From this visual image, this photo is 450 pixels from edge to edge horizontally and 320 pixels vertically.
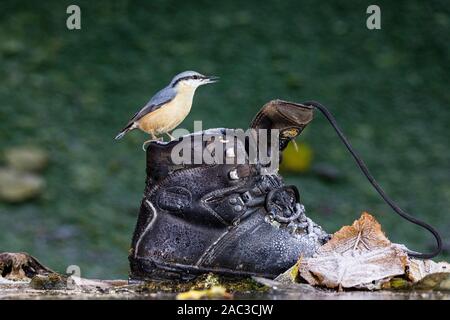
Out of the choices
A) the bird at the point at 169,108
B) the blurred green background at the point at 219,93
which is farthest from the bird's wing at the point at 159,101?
the blurred green background at the point at 219,93

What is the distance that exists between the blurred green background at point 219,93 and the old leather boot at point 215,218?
314 cm

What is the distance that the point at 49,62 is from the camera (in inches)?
258

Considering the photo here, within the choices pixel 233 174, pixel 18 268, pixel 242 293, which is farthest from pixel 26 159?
pixel 242 293

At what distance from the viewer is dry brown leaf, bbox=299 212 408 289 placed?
94.2 inches

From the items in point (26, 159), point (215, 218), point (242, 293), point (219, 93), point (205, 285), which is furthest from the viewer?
point (219, 93)

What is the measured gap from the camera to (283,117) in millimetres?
2561

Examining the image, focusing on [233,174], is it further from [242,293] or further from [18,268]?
[18,268]

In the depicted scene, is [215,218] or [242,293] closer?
[242,293]

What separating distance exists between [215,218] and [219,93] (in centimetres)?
408

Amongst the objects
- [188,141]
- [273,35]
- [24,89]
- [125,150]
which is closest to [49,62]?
[24,89]

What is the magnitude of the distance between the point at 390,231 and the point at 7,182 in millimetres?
2144

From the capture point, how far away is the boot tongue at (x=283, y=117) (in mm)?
2555

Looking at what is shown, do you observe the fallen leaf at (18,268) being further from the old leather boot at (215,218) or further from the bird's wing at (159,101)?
the bird's wing at (159,101)
